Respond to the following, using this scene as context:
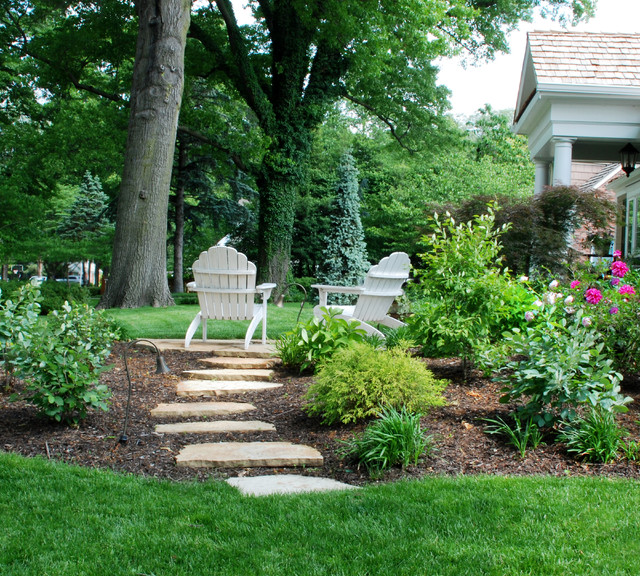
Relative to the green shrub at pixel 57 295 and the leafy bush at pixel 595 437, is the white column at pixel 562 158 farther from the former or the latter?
the green shrub at pixel 57 295

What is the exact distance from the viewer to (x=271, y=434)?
370 centimetres

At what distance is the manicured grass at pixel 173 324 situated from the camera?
6.77 m

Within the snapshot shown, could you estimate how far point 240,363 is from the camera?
544 centimetres

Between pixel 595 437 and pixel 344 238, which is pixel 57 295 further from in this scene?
pixel 595 437

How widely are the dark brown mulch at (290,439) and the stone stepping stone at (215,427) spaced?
0.06m

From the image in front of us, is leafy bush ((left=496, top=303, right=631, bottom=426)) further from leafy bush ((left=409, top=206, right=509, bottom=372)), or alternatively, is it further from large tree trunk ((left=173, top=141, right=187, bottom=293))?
large tree trunk ((left=173, top=141, right=187, bottom=293))

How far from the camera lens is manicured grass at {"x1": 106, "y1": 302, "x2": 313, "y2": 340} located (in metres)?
6.77

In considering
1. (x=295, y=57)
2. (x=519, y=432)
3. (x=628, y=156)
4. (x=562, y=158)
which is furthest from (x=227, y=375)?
(x=295, y=57)

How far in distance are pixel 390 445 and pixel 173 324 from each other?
188 inches

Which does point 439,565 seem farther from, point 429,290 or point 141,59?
point 141,59

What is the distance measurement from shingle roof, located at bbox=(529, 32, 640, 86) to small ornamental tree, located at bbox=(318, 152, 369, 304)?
6.39 meters

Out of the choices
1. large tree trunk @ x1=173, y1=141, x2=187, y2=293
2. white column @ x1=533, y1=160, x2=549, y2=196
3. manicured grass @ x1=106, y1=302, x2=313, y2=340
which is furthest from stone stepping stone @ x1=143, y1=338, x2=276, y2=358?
large tree trunk @ x1=173, y1=141, x2=187, y2=293

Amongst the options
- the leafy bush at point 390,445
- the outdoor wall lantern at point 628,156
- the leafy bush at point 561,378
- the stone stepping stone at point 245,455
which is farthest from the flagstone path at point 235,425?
the outdoor wall lantern at point 628,156

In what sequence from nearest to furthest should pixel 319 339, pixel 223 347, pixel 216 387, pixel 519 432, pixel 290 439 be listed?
1. pixel 519 432
2. pixel 290 439
3. pixel 216 387
4. pixel 319 339
5. pixel 223 347
